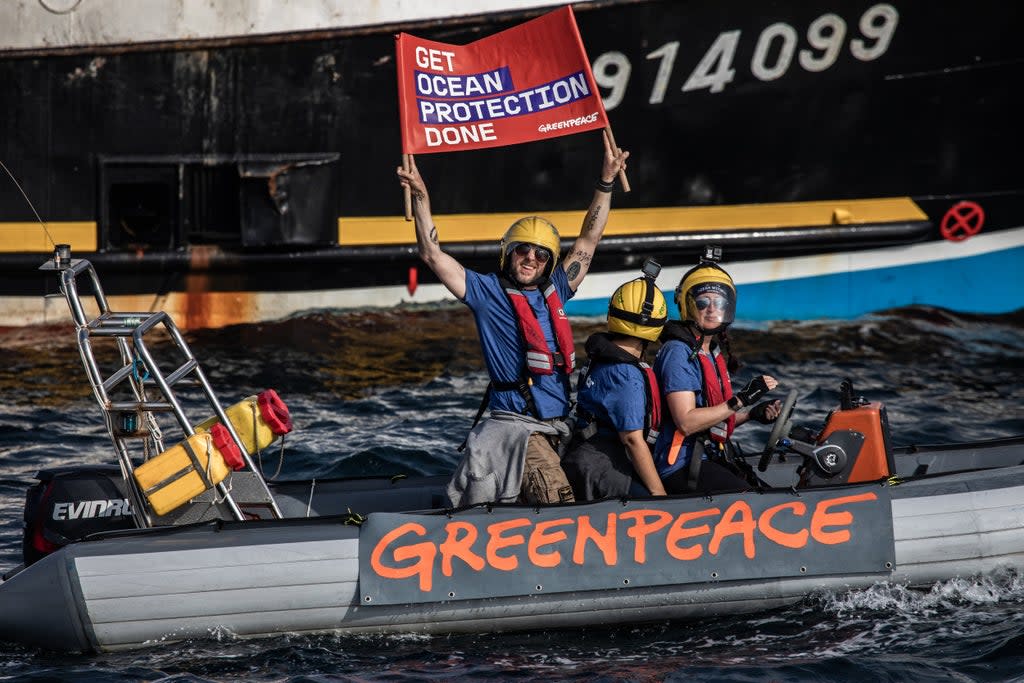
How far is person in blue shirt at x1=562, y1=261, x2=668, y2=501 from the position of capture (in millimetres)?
6926

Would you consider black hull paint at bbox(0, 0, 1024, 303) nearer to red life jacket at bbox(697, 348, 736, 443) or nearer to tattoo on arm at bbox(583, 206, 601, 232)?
tattoo on arm at bbox(583, 206, 601, 232)

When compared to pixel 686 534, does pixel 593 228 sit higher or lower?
higher

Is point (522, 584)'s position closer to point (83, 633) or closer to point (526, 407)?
point (526, 407)

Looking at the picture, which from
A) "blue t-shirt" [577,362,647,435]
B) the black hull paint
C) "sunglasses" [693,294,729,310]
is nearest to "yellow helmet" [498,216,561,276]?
"blue t-shirt" [577,362,647,435]

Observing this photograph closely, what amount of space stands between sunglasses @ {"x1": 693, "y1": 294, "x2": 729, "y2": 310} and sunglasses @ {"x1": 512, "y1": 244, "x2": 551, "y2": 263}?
0.78 metres

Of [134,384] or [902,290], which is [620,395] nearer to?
[134,384]

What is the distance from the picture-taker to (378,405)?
10.8m

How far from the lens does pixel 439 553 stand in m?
6.75

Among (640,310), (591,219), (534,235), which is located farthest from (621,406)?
(591,219)

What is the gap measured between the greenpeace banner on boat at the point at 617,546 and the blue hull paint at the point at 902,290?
5526 mm

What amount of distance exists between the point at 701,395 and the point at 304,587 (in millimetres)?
2144

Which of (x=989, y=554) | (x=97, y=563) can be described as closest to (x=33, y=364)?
(x=97, y=563)

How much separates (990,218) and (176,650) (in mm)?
8228

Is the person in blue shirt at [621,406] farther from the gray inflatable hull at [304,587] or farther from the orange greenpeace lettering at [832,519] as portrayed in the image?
the orange greenpeace lettering at [832,519]
